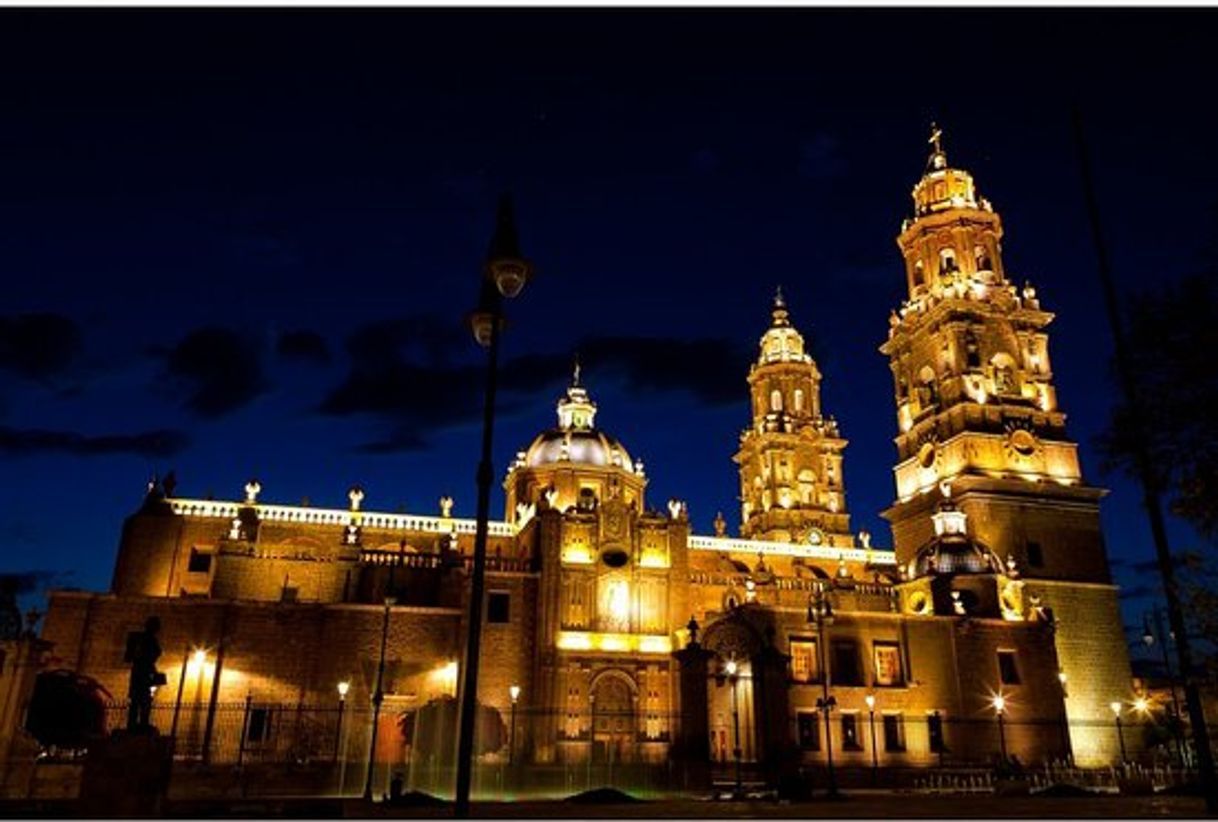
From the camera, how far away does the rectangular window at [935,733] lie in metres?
39.2

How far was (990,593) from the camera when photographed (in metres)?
44.1

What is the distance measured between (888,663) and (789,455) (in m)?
29.7

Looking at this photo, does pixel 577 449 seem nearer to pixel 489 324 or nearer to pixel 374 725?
pixel 374 725

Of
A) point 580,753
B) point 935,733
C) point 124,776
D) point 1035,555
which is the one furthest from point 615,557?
point 124,776

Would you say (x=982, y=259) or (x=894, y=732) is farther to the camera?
(x=982, y=259)

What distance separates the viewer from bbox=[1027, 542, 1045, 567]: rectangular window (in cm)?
4966

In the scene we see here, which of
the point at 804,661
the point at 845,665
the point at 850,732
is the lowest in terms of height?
the point at 850,732

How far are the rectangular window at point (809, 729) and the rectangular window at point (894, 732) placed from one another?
130 inches

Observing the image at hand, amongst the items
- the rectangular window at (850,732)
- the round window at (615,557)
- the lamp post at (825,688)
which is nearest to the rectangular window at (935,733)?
the rectangular window at (850,732)

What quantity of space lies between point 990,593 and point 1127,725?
9641 mm

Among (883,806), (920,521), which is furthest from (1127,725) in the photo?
(883,806)

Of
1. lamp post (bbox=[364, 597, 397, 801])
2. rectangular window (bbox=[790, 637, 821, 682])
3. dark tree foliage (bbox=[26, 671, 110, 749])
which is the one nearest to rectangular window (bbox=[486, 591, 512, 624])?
lamp post (bbox=[364, 597, 397, 801])

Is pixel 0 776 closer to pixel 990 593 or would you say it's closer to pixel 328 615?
pixel 328 615

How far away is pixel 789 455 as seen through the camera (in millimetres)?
69750
